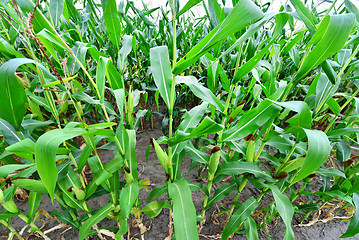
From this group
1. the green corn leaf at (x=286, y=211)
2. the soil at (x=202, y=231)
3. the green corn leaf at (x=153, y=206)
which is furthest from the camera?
the soil at (x=202, y=231)

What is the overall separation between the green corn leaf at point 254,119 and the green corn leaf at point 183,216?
24 cm

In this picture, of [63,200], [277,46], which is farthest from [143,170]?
[277,46]

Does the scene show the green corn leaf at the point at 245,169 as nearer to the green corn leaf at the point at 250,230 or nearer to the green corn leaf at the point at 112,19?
the green corn leaf at the point at 250,230

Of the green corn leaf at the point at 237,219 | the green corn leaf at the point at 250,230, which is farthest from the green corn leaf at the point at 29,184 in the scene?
the green corn leaf at the point at 250,230

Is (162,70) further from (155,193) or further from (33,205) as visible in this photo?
(33,205)

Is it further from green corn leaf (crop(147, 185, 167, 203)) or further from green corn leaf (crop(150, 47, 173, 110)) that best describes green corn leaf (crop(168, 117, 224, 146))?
green corn leaf (crop(147, 185, 167, 203))

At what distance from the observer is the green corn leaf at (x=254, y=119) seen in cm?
57

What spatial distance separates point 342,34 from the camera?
42 centimetres

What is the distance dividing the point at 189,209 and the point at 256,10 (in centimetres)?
55

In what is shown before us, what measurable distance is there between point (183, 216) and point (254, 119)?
38 cm

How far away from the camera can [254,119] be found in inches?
23.2

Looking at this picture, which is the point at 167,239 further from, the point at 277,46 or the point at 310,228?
the point at 277,46

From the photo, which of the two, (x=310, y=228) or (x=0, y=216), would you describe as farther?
(x=310, y=228)

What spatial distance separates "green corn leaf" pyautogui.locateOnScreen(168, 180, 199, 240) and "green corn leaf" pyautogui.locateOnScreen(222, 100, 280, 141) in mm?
242
